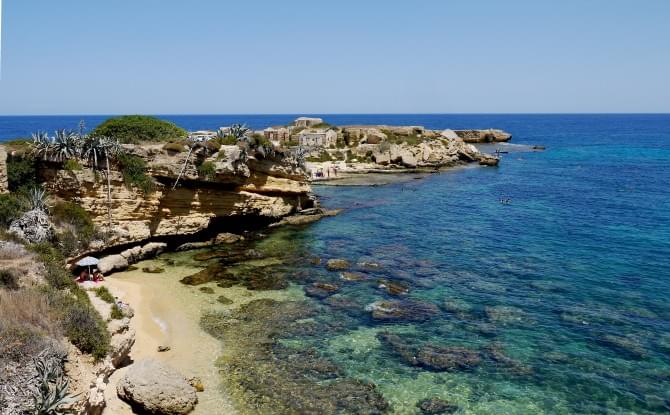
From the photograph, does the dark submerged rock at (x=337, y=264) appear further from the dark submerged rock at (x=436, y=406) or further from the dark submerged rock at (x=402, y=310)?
the dark submerged rock at (x=436, y=406)

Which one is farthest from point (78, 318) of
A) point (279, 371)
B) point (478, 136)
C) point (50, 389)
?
point (478, 136)

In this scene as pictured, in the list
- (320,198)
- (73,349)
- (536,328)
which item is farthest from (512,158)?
(73,349)

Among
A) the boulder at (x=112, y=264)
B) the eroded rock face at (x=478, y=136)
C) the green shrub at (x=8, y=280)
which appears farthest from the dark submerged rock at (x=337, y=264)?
the eroded rock face at (x=478, y=136)

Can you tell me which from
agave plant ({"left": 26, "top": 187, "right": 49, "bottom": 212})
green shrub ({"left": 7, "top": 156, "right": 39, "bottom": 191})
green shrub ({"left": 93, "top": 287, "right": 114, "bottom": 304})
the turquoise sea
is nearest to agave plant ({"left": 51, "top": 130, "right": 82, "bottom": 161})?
green shrub ({"left": 7, "top": 156, "right": 39, "bottom": 191})

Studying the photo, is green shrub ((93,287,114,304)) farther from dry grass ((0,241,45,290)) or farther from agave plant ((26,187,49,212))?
agave plant ((26,187,49,212))

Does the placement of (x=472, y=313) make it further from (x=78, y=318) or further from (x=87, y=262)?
(x=87, y=262)

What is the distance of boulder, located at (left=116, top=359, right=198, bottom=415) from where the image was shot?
56.1 ft

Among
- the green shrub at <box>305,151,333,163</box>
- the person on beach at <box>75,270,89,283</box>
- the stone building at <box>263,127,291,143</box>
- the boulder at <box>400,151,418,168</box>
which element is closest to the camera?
the person on beach at <box>75,270,89,283</box>

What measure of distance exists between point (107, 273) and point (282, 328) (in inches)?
578

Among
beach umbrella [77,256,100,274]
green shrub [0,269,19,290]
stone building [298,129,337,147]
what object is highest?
stone building [298,129,337,147]

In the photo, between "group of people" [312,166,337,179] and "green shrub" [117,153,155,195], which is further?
"group of people" [312,166,337,179]

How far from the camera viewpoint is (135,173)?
35.4 meters

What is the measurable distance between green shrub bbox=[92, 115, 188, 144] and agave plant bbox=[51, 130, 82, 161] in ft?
16.4

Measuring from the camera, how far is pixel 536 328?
969 inches
